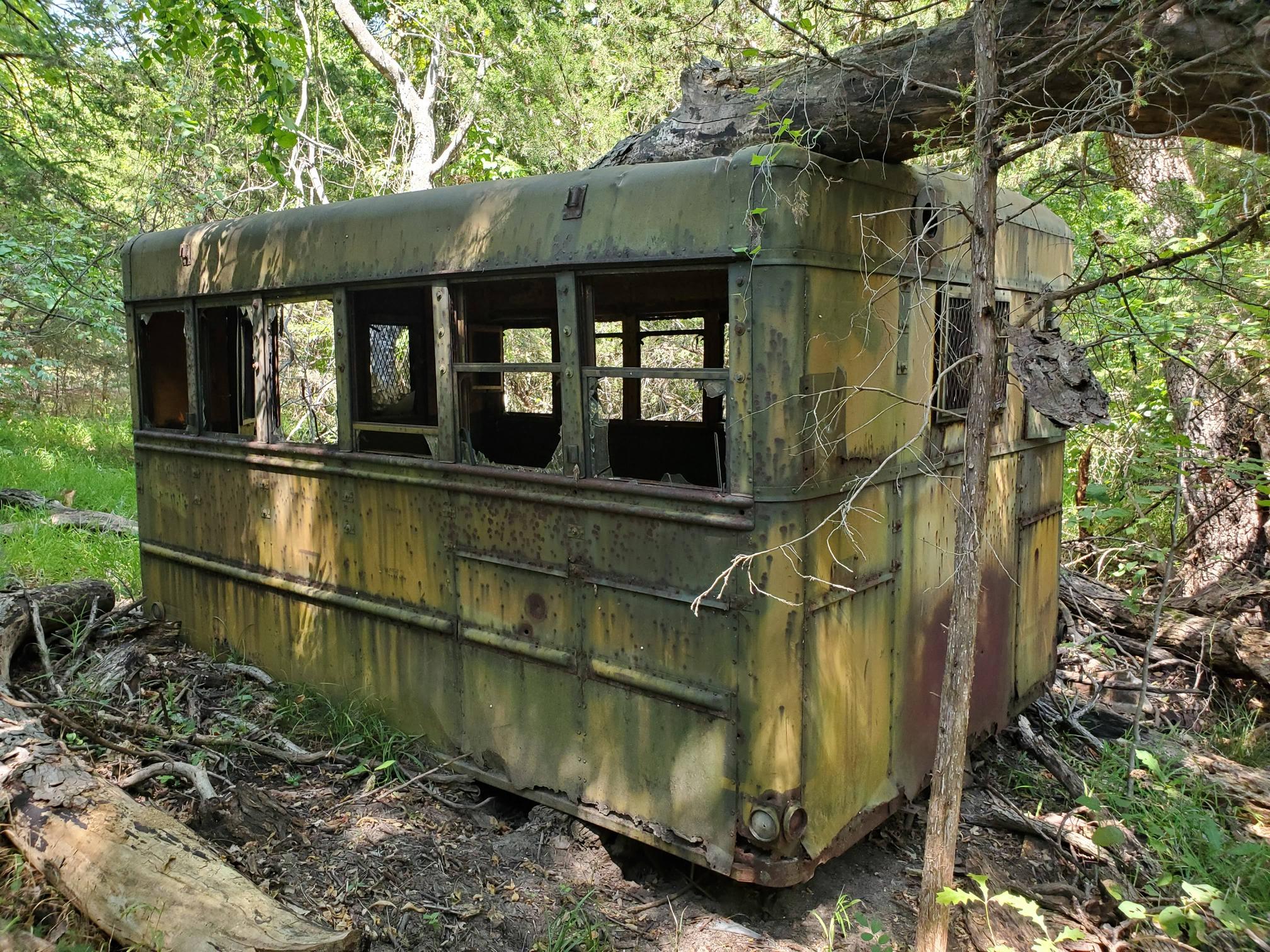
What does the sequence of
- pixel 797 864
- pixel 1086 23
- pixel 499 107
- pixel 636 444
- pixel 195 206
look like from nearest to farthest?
pixel 1086 23 → pixel 797 864 → pixel 636 444 → pixel 195 206 → pixel 499 107

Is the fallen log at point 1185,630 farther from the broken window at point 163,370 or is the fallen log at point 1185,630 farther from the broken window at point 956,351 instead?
the broken window at point 163,370

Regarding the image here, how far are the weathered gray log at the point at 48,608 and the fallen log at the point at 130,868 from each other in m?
1.96

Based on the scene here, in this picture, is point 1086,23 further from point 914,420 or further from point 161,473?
point 161,473

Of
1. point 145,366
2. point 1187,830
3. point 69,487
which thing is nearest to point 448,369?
point 145,366

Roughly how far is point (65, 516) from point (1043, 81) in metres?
10.3

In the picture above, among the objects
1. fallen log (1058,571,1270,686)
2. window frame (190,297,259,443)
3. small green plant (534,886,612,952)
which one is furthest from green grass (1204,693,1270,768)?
window frame (190,297,259,443)

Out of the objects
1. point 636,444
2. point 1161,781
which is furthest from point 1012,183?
point 1161,781

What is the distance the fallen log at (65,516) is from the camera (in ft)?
32.6

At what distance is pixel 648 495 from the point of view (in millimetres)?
3955

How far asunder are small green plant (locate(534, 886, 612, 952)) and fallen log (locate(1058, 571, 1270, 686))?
396 cm

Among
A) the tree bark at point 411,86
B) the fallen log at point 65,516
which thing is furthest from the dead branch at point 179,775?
the tree bark at point 411,86

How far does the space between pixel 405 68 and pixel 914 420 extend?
38.6 ft

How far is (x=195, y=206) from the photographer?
1228 centimetres

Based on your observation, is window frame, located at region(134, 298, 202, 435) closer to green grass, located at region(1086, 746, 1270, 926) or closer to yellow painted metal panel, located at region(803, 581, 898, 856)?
yellow painted metal panel, located at region(803, 581, 898, 856)
